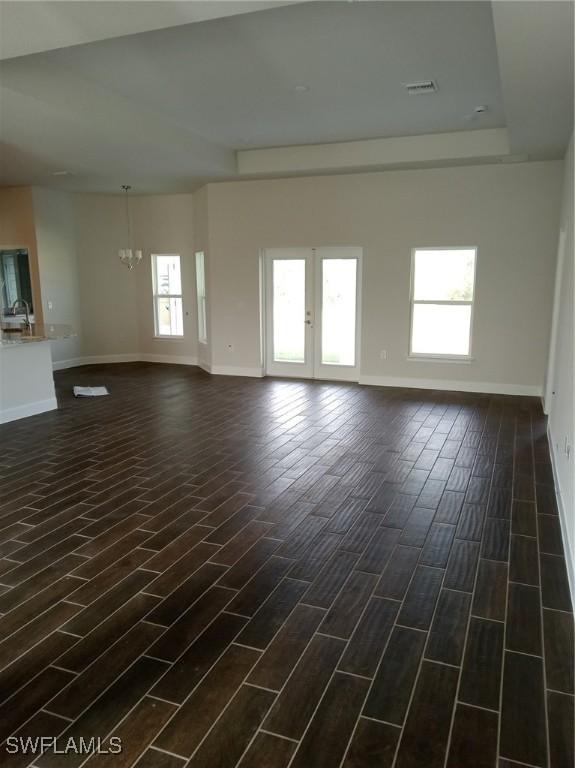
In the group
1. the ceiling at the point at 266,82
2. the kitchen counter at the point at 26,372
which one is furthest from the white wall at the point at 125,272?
the kitchen counter at the point at 26,372

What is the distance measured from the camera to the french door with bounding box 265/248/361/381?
7.87 m

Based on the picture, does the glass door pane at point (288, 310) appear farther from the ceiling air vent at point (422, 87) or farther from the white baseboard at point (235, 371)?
the ceiling air vent at point (422, 87)

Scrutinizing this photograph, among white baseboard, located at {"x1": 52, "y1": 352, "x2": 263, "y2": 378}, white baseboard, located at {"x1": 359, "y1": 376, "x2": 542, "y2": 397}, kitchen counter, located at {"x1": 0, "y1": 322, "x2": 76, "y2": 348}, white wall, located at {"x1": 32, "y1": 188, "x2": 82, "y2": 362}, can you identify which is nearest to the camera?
kitchen counter, located at {"x1": 0, "y1": 322, "x2": 76, "y2": 348}

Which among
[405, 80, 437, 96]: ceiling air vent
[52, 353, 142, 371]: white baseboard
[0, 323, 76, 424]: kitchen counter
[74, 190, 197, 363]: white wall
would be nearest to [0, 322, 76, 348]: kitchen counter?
[0, 323, 76, 424]: kitchen counter

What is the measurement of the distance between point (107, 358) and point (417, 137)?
648cm

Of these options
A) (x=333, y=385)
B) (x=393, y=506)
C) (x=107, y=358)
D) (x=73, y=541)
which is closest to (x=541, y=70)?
(x=393, y=506)

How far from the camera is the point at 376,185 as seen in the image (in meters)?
7.34

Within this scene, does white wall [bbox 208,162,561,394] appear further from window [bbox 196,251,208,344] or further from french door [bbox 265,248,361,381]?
window [bbox 196,251,208,344]

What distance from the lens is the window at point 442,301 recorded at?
720cm

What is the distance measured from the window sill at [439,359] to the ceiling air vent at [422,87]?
3457mm

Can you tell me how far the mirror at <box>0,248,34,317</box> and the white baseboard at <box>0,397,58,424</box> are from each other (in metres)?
2.90

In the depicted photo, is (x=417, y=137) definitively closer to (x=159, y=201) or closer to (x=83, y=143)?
(x=83, y=143)

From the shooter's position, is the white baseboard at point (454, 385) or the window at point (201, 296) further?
the window at point (201, 296)

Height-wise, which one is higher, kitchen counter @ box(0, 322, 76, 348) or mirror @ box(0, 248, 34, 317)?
mirror @ box(0, 248, 34, 317)
